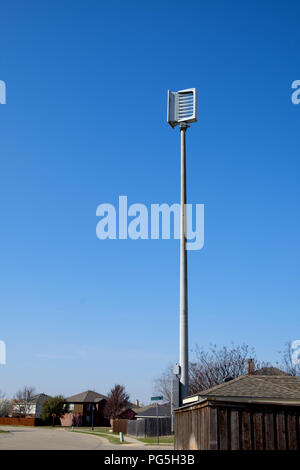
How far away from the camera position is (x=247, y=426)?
329 inches

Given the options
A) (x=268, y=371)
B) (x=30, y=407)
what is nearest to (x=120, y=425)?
(x=268, y=371)

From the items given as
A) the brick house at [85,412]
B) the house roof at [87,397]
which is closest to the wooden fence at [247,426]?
the brick house at [85,412]

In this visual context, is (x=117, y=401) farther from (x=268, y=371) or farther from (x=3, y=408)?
(x=268, y=371)

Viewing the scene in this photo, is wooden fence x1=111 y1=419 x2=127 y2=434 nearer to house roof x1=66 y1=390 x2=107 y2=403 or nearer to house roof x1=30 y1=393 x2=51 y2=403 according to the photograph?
house roof x1=66 y1=390 x2=107 y2=403

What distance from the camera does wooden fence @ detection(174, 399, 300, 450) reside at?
8234mm

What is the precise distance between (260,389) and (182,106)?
525 inches

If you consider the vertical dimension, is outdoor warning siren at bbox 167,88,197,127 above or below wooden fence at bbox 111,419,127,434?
above

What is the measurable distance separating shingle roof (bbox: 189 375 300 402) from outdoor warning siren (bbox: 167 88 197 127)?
465 inches

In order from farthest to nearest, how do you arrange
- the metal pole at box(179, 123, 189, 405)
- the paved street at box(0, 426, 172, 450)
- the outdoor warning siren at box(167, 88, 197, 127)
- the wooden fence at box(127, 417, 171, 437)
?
the wooden fence at box(127, 417, 171, 437), the paved street at box(0, 426, 172, 450), the outdoor warning siren at box(167, 88, 197, 127), the metal pole at box(179, 123, 189, 405)

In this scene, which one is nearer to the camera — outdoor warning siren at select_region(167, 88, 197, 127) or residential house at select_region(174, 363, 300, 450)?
residential house at select_region(174, 363, 300, 450)

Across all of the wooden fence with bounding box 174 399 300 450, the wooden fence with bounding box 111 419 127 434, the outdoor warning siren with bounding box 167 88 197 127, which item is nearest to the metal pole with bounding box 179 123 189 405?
the outdoor warning siren with bounding box 167 88 197 127

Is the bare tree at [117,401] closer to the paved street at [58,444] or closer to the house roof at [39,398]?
the house roof at [39,398]

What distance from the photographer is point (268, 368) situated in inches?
1844
